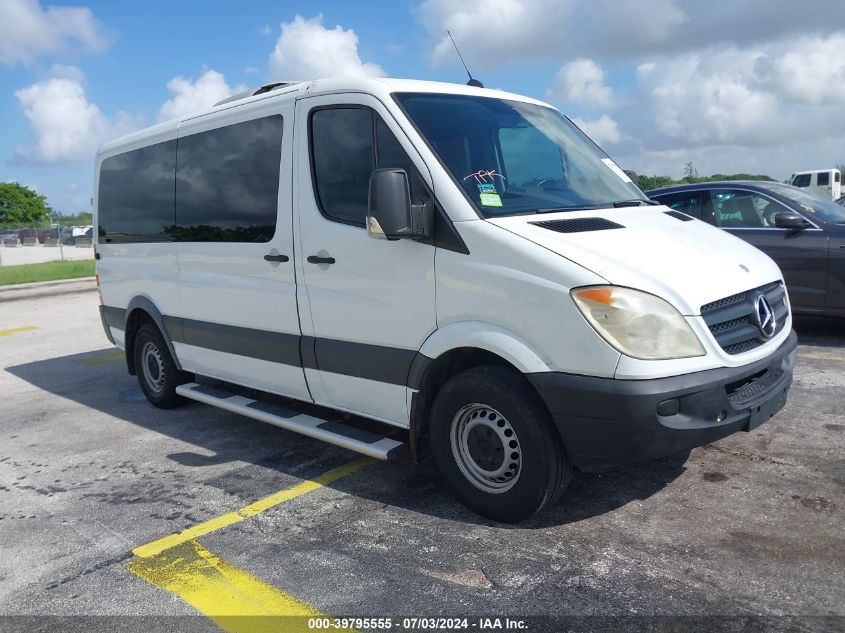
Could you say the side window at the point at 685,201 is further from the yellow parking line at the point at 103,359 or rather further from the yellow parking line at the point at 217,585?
the yellow parking line at the point at 103,359

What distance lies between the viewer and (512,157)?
4.23 meters

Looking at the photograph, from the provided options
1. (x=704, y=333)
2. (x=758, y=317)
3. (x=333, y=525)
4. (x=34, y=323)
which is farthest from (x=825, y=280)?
(x=34, y=323)

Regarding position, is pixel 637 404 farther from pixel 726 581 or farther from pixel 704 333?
pixel 726 581

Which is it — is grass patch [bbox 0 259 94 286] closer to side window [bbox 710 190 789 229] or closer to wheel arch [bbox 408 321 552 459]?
side window [bbox 710 190 789 229]

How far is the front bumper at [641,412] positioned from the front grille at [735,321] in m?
0.13

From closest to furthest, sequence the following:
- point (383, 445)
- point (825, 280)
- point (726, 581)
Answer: point (726, 581) → point (383, 445) → point (825, 280)

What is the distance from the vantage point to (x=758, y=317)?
3715mm

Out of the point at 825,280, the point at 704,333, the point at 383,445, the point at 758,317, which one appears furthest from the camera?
the point at 825,280

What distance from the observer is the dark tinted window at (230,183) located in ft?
15.9

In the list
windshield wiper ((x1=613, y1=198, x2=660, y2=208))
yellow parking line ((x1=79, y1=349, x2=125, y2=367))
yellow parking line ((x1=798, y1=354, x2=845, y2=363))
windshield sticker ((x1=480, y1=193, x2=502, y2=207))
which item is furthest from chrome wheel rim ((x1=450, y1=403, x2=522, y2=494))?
yellow parking line ((x1=79, y1=349, x2=125, y2=367))

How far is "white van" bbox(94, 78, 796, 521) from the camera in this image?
3.33 meters

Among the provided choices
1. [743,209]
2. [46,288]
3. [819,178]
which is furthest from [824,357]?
[819,178]

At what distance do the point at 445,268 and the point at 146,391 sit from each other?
411 centimetres

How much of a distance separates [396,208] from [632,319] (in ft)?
4.14
